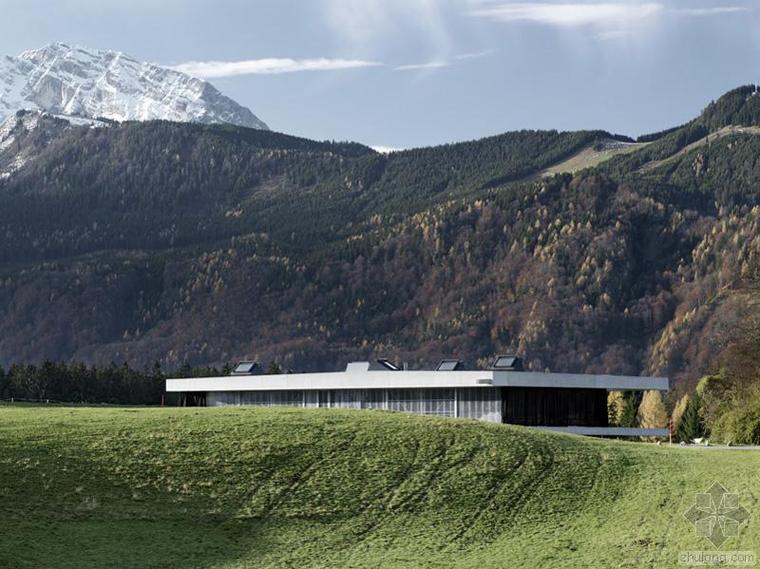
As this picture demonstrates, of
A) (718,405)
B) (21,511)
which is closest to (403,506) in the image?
(21,511)

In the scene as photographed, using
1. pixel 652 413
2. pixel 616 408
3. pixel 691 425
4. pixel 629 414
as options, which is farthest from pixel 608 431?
pixel 652 413

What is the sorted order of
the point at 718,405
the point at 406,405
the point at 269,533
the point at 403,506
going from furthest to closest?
the point at 718,405 < the point at 406,405 < the point at 403,506 < the point at 269,533

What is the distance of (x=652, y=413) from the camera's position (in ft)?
595

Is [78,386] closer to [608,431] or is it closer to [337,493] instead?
[608,431]

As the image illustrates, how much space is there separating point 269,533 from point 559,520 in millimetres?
12891

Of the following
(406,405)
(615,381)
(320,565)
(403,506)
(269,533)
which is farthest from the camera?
(615,381)

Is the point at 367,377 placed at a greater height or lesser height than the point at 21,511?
greater

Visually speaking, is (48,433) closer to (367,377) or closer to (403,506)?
(403,506)

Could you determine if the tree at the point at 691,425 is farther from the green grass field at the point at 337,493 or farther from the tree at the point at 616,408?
the green grass field at the point at 337,493

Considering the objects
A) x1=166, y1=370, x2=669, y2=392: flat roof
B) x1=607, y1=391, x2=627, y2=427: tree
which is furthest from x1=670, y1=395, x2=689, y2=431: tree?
x1=166, y1=370, x2=669, y2=392: flat roof

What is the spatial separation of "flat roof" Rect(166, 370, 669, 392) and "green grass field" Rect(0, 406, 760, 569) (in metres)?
23.7

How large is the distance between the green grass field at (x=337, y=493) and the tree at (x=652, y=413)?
103 meters

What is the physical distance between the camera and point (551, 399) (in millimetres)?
105375

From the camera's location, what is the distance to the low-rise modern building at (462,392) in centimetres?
10131
